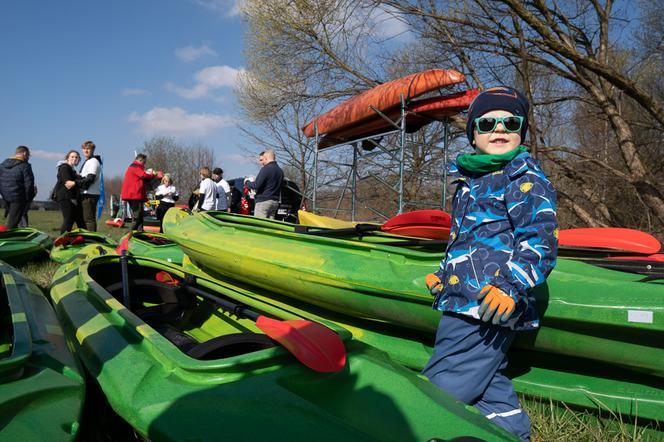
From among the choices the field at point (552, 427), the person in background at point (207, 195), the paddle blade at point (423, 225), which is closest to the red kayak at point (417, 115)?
the person in background at point (207, 195)

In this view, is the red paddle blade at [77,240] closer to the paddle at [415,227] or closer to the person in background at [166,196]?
the paddle at [415,227]

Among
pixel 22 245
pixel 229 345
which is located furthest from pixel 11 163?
pixel 229 345

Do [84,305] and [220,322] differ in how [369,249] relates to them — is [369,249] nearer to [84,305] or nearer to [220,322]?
[220,322]

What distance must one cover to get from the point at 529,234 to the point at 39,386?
1.74 m

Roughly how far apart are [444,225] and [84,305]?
7.73 ft

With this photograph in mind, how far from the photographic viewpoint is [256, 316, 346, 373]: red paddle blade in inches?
63.0

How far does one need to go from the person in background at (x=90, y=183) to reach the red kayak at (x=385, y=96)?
4065 mm

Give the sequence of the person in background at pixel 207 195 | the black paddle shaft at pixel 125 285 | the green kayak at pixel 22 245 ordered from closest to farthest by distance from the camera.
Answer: the black paddle shaft at pixel 125 285
the green kayak at pixel 22 245
the person in background at pixel 207 195

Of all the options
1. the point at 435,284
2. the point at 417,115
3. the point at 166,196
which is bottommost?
the point at 435,284

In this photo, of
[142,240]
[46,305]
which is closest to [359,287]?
[46,305]

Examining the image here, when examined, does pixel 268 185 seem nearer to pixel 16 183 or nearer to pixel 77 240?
pixel 77 240

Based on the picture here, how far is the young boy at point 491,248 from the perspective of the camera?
173 cm

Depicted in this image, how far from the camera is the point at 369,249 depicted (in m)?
2.80

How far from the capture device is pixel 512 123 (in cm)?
188
